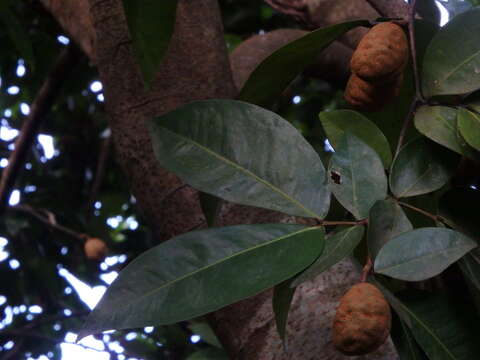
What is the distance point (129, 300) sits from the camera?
1.65ft

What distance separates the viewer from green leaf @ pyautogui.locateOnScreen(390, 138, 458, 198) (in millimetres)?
576

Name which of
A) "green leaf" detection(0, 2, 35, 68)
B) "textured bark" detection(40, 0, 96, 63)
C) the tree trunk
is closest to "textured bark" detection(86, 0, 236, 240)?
the tree trunk

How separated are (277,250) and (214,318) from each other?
1.02 ft

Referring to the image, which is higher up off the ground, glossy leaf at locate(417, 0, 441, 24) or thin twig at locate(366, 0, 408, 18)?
thin twig at locate(366, 0, 408, 18)

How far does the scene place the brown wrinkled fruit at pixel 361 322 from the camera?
1.52ft

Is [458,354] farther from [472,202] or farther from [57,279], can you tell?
[57,279]

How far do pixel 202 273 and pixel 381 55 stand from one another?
21cm

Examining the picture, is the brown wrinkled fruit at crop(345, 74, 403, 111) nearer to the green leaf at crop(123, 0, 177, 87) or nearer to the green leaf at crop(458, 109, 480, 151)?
the green leaf at crop(458, 109, 480, 151)

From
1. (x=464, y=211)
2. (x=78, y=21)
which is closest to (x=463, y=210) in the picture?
(x=464, y=211)

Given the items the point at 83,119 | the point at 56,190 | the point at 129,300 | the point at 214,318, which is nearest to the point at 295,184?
the point at 129,300

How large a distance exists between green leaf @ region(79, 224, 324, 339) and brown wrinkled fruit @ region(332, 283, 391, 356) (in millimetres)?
46

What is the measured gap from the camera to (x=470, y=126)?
21.7 inches

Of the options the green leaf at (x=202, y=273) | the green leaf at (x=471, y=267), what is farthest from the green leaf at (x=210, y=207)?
the green leaf at (x=471, y=267)

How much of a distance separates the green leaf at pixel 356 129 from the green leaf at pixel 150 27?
149 mm
